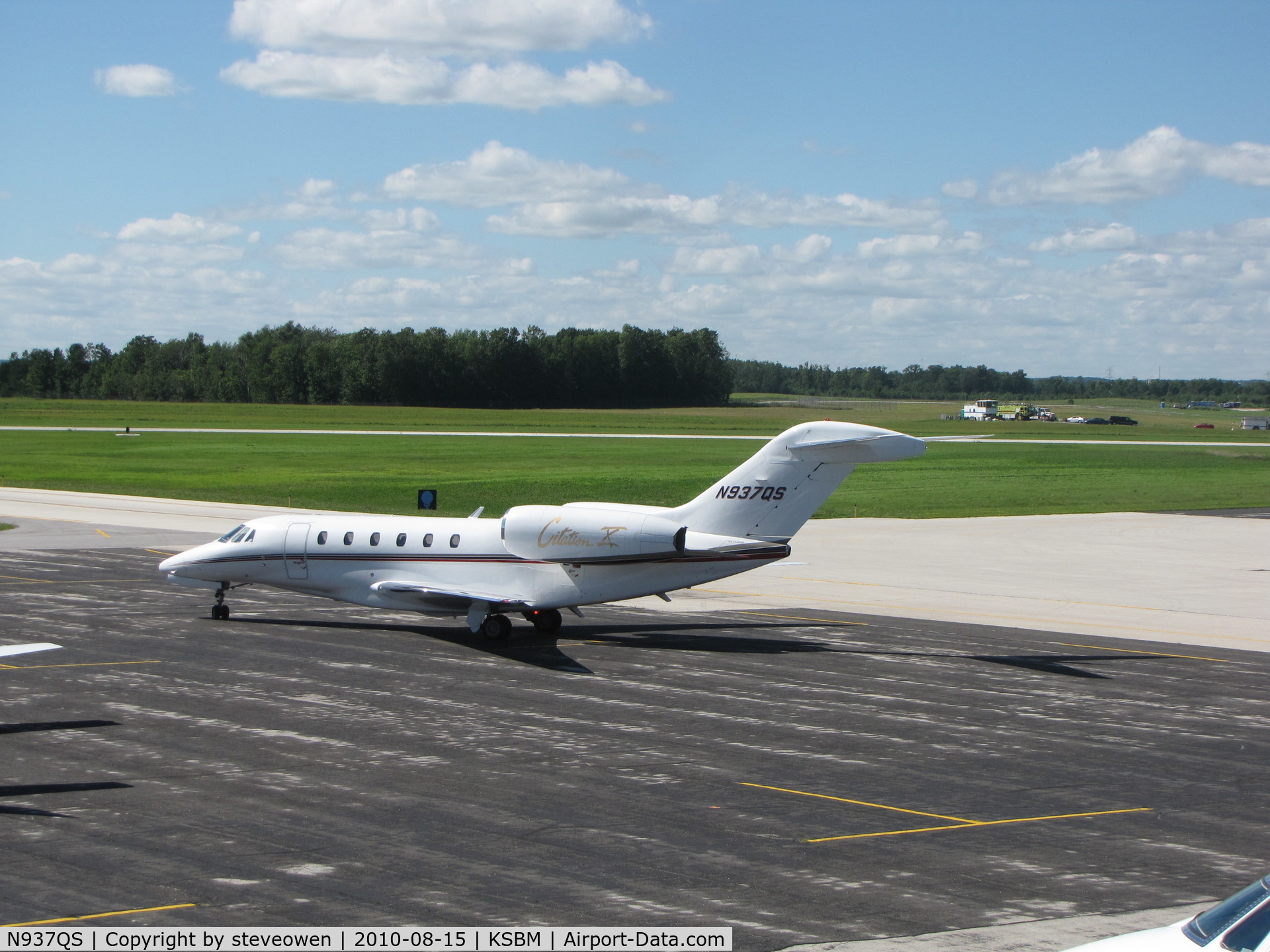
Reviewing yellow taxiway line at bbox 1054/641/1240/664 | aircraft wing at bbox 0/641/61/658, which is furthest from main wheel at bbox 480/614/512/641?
→ yellow taxiway line at bbox 1054/641/1240/664

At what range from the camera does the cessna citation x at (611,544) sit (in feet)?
90.7

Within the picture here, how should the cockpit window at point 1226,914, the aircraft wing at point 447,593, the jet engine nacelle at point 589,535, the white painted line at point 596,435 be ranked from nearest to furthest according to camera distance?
1. the cockpit window at point 1226,914
2. the jet engine nacelle at point 589,535
3. the aircraft wing at point 447,593
4. the white painted line at point 596,435

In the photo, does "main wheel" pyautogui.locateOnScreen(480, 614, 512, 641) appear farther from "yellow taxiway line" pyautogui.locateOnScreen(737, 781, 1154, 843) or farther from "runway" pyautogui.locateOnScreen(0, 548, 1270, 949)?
"yellow taxiway line" pyautogui.locateOnScreen(737, 781, 1154, 843)

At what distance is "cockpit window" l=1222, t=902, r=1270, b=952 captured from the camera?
7.32 meters

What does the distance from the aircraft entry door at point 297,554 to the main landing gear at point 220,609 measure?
2054 mm

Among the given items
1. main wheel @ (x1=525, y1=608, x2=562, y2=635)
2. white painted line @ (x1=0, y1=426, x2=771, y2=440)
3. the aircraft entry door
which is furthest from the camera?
white painted line @ (x1=0, y1=426, x2=771, y2=440)

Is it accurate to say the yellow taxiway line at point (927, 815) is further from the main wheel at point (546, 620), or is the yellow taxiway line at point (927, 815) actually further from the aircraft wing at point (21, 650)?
the main wheel at point (546, 620)

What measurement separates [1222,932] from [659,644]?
71.4ft

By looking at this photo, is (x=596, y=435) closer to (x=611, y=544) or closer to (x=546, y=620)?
(x=546, y=620)

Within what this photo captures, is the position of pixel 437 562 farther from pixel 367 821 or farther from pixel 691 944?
pixel 691 944

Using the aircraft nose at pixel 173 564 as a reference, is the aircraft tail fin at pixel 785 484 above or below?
above

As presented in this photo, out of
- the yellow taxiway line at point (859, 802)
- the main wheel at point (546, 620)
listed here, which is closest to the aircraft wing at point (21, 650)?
the yellow taxiway line at point (859, 802)

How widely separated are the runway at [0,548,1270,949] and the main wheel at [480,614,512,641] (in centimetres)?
44

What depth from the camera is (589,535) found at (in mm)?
27766
